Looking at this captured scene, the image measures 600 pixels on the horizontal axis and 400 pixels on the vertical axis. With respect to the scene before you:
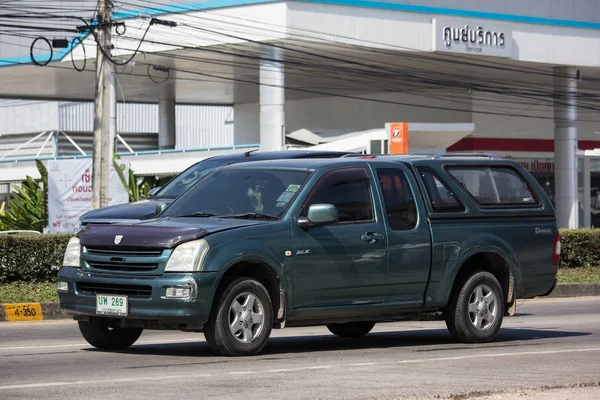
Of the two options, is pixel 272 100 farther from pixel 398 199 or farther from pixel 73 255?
pixel 73 255

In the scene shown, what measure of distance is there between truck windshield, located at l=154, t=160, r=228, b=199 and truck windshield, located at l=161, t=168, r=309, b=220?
557cm

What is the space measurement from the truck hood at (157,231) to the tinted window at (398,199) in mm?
1509

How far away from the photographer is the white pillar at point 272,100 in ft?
130

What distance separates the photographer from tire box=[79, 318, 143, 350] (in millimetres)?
11414

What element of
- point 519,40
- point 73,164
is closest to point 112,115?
point 519,40

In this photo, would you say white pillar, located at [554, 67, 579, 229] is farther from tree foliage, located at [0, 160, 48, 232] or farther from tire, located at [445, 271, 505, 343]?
tire, located at [445, 271, 505, 343]

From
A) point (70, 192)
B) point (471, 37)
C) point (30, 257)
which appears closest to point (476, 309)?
point (30, 257)

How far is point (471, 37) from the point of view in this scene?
4116 centimetres

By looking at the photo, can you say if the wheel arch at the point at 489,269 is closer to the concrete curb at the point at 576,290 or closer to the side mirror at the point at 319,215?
the side mirror at the point at 319,215

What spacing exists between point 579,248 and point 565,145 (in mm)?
22267

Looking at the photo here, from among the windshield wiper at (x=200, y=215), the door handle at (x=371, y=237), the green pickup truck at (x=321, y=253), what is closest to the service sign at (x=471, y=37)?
the green pickup truck at (x=321, y=253)

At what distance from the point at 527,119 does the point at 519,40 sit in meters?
8.36

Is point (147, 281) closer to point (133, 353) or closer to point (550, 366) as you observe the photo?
point (133, 353)

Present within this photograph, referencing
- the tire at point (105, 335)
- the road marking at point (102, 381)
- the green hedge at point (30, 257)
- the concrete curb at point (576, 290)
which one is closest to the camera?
the road marking at point (102, 381)
